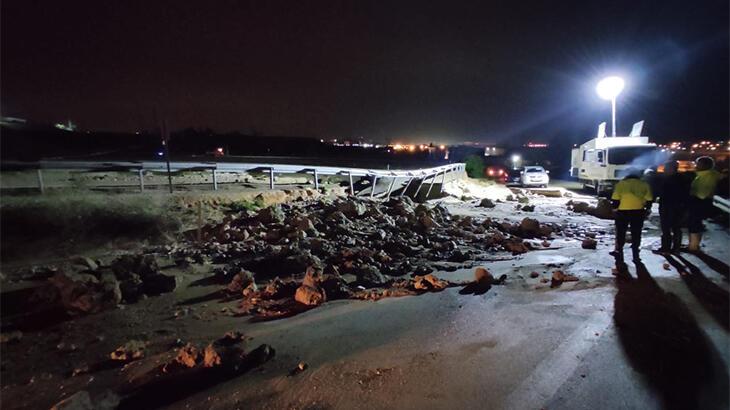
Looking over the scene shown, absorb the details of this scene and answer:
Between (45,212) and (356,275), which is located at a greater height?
(45,212)

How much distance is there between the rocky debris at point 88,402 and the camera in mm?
3158

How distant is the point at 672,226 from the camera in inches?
297

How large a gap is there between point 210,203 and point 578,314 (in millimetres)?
8130

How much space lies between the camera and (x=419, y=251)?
27.0ft

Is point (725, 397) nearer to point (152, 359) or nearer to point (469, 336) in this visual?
point (469, 336)

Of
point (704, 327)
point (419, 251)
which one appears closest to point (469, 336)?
point (704, 327)

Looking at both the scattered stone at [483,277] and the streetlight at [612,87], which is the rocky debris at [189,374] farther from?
the streetlight at [612,87]

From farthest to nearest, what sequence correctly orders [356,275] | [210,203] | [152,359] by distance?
[210,203]
[356,275]
[152,359]

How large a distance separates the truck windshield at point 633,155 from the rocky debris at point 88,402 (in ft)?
64.9

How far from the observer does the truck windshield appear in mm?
17625

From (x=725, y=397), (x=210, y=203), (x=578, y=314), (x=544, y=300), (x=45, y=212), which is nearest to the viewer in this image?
(x=725, y=397)

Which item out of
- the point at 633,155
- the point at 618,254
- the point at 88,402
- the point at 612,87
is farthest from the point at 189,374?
the point at 612,87

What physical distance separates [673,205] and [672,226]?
0.38 metres

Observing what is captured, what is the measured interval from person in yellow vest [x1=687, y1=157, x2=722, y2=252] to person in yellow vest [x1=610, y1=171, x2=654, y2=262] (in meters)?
1.05
